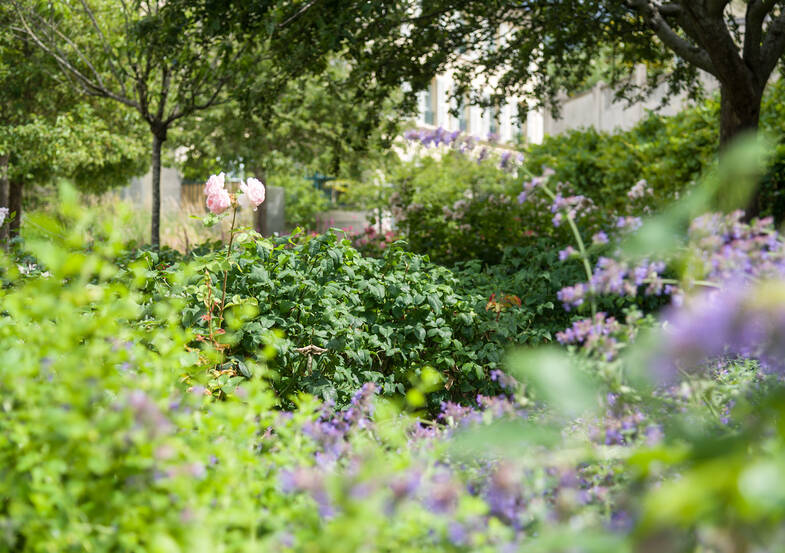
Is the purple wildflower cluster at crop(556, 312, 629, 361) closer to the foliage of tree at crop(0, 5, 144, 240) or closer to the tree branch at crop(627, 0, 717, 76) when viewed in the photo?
the tree branch at crop(627, 0, 717, 76)

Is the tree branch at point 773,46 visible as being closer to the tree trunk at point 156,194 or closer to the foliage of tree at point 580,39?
the foliage of tree at point 580,39

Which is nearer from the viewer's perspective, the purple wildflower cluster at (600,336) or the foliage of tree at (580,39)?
the purple wildflower cluster at (600,336)

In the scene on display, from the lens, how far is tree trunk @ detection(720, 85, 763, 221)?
5.11 meters

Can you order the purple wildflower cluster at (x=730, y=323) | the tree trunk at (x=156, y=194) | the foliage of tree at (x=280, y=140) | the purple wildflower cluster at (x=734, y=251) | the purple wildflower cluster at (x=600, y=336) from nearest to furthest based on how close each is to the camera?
the purple wildflower cluster at (x=730, y=323) < the purple wildflower cluster at (x=734, y=251) < the purple wildflower cluster at (x=600, y=336) < the tree trunk at (x=156, y=194) < the foliage of tree at (x=280, y=140)

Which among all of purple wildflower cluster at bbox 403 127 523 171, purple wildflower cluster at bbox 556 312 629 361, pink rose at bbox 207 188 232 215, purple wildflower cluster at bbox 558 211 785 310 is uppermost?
purple wildflower cluster at bbox 403 127 523 171

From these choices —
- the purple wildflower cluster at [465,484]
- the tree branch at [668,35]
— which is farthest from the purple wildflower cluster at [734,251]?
the tree branch at [668,35]

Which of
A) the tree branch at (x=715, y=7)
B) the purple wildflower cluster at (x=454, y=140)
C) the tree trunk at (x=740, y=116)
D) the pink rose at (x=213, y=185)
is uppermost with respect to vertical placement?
the tree branch at (x=715, y=7)

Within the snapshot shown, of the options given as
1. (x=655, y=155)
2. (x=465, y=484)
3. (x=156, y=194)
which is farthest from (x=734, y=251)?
(x=655, y=155)

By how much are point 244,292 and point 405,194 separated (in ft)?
14.4

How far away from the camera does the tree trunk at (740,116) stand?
201 inches

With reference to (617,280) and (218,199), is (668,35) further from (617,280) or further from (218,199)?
(617,280)

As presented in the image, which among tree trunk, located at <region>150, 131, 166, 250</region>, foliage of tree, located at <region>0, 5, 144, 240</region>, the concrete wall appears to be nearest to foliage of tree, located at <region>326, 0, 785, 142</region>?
tree trunk, located at <region>150, 131, 166, 250</region>

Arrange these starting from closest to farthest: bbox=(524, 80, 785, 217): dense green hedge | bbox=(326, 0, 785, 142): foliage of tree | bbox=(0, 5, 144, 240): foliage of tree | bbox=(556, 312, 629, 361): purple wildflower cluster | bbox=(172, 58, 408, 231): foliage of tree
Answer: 1. bbox=(556, 312, 629, 361): purple wildflower cluster
2. bbox=(326, 0, 785, 142): foliage of tree
3. bbox=(524, 80, 785, 217): dense green hedge
4. bbox=(0, 5, 144, 240): foliage of tree
5. bbox=(172, 58, 408, 231): foliage of tree

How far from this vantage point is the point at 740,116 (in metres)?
5.23
